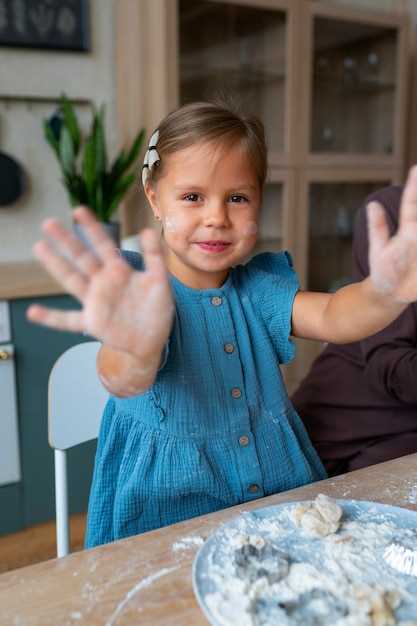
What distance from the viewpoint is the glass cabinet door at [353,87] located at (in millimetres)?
2965

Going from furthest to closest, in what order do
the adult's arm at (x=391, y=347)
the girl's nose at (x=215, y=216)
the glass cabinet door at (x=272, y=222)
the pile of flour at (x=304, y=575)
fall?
the glass cabinet door at (x=272, y=222)
the adult's arm at (x=391, y=347)
the girl's nose at (x=215, y=216)
the pile of flour at (x=304, y=575)

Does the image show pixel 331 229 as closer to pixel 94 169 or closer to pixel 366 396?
pixel 94 169

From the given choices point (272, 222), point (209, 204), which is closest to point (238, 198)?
point (209, 204)

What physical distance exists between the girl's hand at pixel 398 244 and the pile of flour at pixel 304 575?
0.30 meters

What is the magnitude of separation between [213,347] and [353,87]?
255cm

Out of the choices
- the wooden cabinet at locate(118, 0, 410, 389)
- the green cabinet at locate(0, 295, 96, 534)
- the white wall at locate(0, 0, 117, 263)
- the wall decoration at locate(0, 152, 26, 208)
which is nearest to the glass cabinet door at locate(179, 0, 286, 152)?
the wooden cabinet at locate(118, 0, 410, 389)

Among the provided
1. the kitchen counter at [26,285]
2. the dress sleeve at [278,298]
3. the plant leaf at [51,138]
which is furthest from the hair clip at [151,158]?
the plant leaf at [51,138]

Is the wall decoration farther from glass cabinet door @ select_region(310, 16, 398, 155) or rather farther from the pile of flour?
the pile of flour

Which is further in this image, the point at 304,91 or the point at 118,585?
the point at 304,91

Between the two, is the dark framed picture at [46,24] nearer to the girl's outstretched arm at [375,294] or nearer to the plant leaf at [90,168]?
the plant leaf at [90,168]

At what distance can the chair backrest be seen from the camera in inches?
45.8

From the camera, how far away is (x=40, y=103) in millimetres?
2471

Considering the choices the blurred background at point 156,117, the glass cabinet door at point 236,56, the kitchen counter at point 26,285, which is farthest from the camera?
the glass cabinet door at point 236,56

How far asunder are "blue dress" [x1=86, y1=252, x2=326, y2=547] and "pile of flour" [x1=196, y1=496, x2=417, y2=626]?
0.19m
